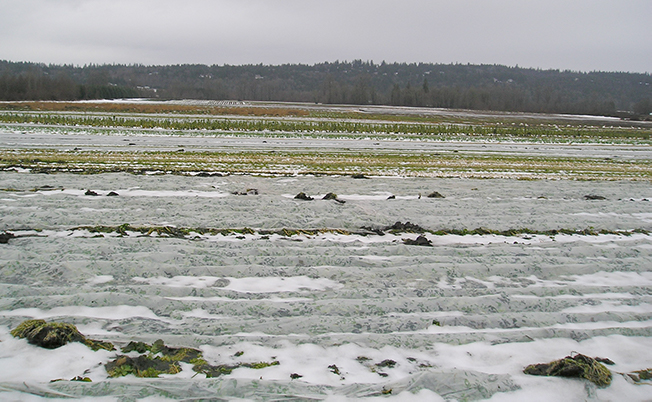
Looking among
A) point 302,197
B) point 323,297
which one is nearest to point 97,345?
point 323,297

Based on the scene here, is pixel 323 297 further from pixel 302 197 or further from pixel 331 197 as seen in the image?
pixel 331 197

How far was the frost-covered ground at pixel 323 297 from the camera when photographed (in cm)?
391

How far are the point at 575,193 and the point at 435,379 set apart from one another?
11366 millimetres

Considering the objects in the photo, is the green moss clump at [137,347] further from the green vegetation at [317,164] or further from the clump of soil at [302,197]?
the green vegetation at [317,164]

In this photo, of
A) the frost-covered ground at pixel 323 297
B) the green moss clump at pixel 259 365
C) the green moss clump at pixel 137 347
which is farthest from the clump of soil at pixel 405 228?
the green moss clump at pixel 137 347

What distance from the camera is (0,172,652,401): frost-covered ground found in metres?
3.91

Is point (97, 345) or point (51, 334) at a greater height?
point (51, 334)

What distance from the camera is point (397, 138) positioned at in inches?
1345

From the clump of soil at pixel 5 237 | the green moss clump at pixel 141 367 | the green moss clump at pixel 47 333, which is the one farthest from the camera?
the clump of soil at pixel 5 237

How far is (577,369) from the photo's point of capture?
160 inches

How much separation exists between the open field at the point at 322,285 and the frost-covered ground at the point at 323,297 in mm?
26

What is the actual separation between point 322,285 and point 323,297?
16.3 inches

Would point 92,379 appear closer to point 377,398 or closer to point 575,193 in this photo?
point 377,398

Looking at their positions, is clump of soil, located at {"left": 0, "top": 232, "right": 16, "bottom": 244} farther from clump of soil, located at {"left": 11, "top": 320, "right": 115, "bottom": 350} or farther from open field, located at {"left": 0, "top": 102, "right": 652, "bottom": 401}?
clump of soil, located at {"left": 11, "top": 320, "right": 115, "bottom": 350}
